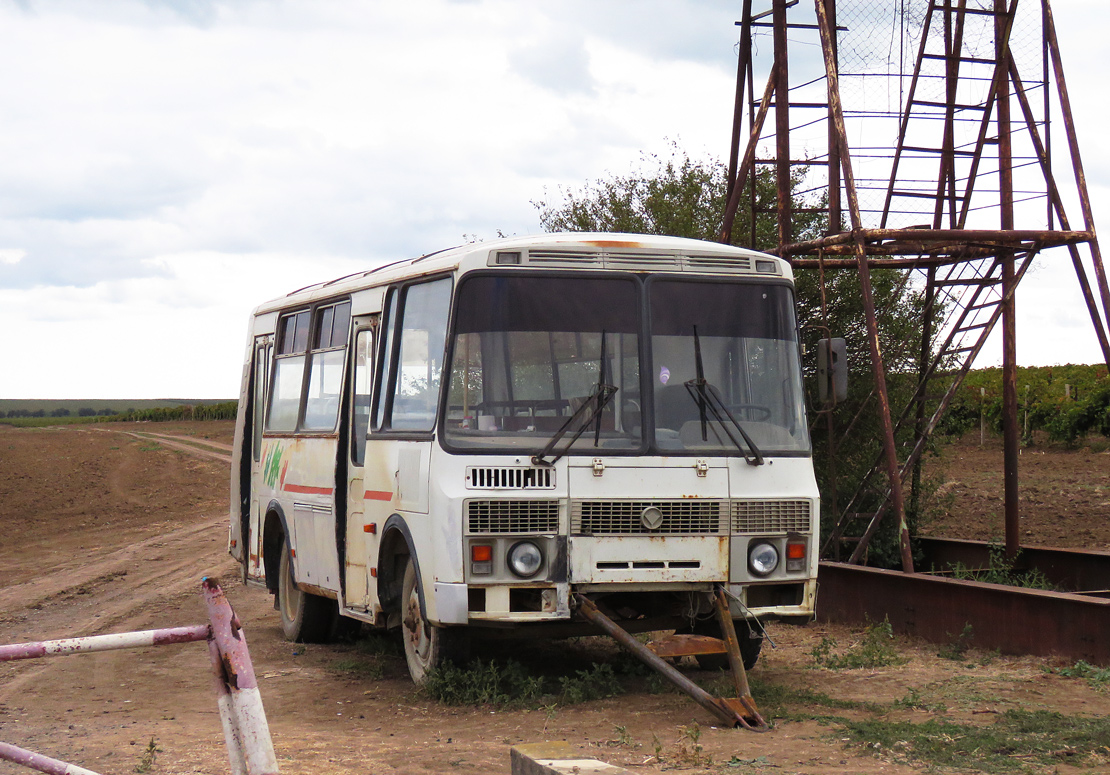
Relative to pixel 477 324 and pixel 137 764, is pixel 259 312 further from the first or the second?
pixel 137 764

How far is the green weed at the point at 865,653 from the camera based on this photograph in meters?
9.41

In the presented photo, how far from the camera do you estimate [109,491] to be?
31.9 meters

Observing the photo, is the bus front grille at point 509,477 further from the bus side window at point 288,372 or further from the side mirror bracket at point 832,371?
the bus side window at point 288,372

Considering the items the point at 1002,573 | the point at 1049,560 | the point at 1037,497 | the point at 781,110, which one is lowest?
the point at 1002,573

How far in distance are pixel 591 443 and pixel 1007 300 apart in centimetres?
643

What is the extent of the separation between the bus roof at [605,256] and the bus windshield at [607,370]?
0.09m

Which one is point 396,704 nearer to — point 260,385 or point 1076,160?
point 260,385

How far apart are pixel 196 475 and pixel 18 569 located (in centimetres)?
2058

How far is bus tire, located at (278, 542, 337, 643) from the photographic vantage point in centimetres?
1141

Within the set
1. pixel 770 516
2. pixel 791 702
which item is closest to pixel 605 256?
pixel 770 516

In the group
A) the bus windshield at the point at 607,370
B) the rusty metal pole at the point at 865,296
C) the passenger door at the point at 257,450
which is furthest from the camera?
the passenger door at the point at 257,450

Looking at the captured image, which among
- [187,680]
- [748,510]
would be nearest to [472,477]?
[748,510]

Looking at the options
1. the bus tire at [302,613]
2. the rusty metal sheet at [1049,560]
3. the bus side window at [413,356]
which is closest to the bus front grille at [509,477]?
the bus side window at [413,356]

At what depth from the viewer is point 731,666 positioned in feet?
25.1
